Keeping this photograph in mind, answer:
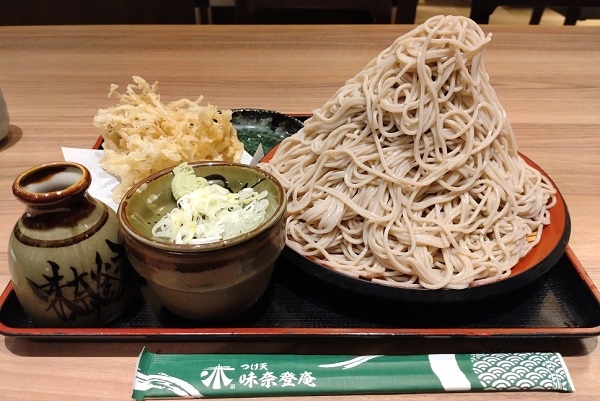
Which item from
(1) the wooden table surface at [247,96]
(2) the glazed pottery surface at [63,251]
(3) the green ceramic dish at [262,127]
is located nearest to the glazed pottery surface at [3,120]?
(1) the wooden table surface at [247,96]

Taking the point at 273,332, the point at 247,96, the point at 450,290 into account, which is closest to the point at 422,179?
the point at 450,290

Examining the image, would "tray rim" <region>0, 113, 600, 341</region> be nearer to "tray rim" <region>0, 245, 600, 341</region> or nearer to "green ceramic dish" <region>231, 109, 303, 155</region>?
"tray rim" <region>0, 245, 600, 341</region>

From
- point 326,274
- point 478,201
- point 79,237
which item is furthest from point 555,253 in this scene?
point 79,237

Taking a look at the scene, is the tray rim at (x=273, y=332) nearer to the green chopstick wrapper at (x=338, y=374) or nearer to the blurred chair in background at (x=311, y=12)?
the green chopstick wrapper at (x=338, y=374)

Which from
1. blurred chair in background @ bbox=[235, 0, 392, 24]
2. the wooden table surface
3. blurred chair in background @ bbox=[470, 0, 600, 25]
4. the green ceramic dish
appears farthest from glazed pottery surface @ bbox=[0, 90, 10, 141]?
blurred chair in background @ bbox=[470, 0, 600, 25]

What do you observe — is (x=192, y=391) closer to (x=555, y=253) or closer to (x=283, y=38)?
(x=555, y=253)

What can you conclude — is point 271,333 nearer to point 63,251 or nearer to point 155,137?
point 63,251

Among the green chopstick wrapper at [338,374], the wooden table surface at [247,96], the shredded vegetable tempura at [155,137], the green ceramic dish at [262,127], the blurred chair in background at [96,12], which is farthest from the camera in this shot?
the blurred chair in background at [96,12]
